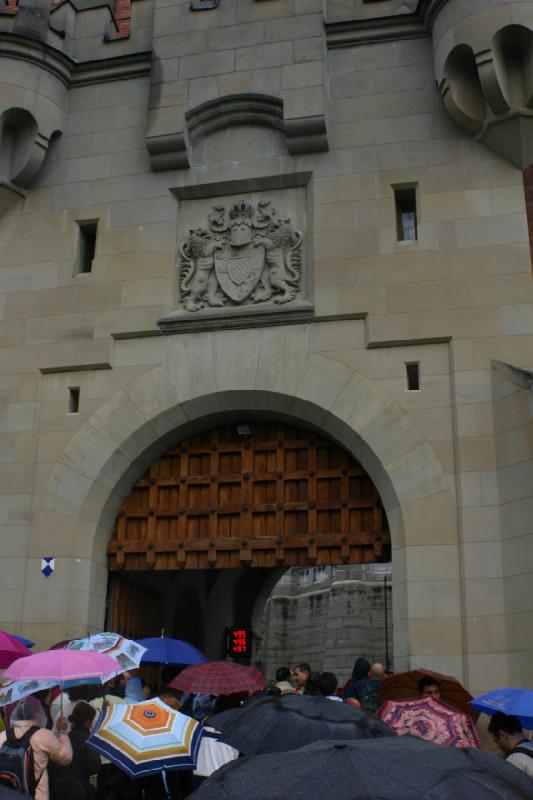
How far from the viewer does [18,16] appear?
1416 centimetres

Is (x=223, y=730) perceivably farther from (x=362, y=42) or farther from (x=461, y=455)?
(x=362, y=42)

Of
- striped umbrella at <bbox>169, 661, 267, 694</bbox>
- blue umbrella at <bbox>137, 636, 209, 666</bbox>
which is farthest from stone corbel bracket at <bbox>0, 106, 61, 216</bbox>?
striped umbrella at <bbox>169, 661, 267, 694</bbox>

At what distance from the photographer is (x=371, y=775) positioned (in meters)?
3.16

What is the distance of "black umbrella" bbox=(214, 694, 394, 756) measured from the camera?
5121 mm

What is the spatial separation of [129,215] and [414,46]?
4717 mm

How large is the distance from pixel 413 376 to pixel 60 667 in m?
6.77

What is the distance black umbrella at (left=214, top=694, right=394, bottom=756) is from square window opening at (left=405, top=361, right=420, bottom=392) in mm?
7055

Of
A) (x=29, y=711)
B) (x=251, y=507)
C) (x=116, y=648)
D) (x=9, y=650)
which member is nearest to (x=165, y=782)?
(x=29, y=711)

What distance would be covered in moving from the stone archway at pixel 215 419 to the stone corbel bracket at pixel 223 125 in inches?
105

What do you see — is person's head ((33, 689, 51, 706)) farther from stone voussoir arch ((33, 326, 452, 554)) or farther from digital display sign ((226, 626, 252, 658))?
digital display sign ((226, 626, 252, 658))

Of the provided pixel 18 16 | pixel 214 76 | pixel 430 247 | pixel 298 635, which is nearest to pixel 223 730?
pixel 430 247

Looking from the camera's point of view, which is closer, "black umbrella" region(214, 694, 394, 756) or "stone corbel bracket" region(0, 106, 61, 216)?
"black umbrella" region(214, 694, 394, 756)

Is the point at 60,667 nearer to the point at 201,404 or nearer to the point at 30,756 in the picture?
the point at 30,756

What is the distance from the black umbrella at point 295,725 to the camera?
5121 mm
